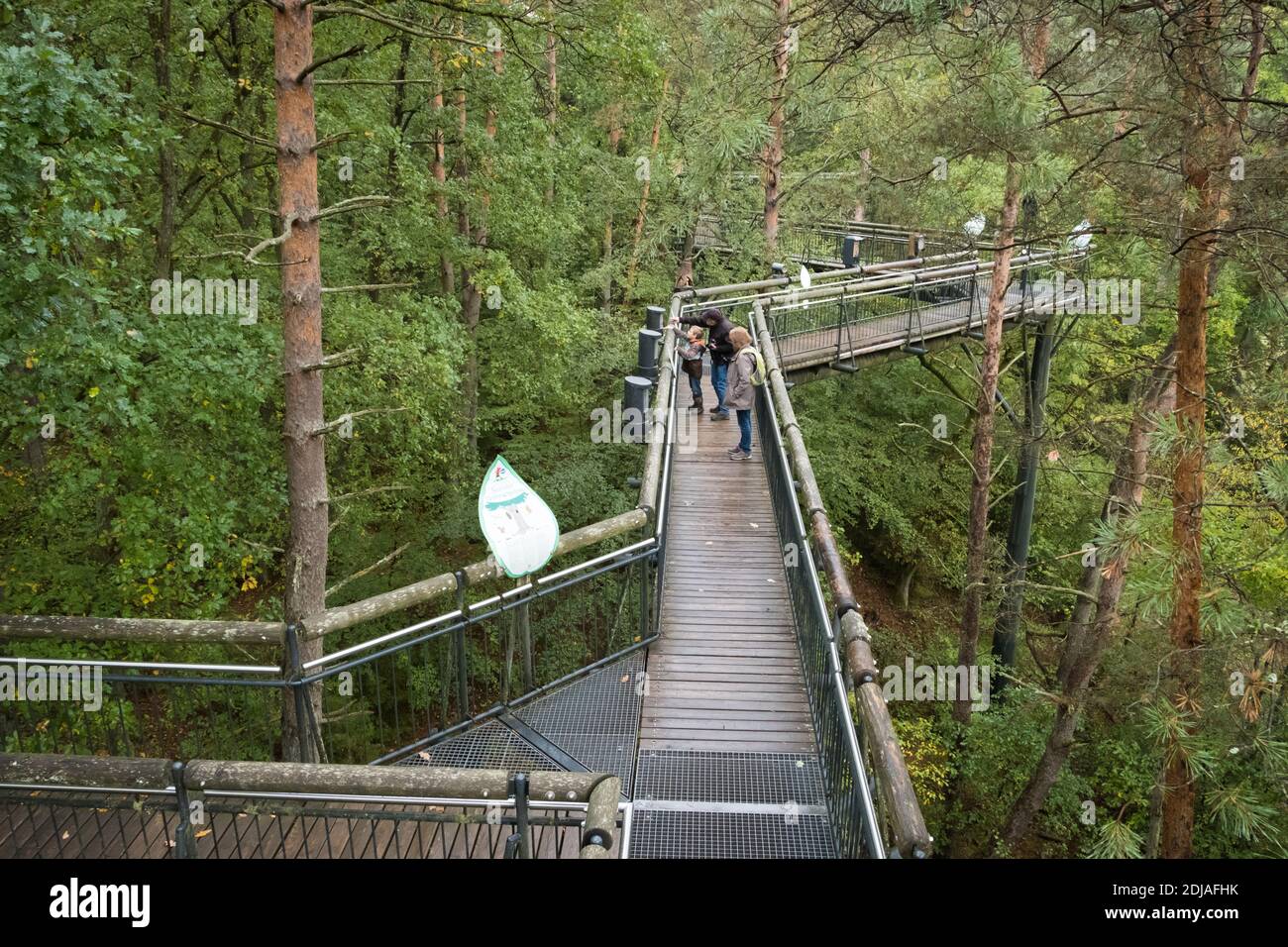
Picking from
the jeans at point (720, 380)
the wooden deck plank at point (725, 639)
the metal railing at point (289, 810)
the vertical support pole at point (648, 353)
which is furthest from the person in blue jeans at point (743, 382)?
the metal railing at point (289, 810)

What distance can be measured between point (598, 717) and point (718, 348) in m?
Answer: 7.85

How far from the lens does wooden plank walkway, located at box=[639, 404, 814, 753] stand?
6.50 m

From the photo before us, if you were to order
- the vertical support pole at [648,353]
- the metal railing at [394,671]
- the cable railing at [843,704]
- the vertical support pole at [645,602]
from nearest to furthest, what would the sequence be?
the cable railing at [843,704] → the metal railing at [394,671] → the vertical support pole at [645,602] → the vertical support pole at [648,353]

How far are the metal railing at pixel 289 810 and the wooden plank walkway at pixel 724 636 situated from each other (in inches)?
48.1

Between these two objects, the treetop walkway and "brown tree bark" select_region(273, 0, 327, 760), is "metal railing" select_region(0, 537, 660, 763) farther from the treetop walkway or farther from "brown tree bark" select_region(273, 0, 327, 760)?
"brown tree bark" select_region(273, 0, 327, 760)

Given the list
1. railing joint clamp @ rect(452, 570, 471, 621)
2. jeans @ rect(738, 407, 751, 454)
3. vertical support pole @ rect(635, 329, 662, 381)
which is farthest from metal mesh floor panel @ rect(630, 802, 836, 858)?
vertical support pole @ rect(635, 329, 662, 381)

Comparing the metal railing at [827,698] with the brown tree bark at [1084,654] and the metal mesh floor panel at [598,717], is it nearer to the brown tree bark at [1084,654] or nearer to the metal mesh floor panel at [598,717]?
the metal mesh floor panel at [598,717]

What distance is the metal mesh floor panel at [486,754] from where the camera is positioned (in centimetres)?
604

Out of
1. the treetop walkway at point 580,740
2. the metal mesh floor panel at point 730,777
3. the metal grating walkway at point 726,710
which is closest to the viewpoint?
the treetop walkway at point 580,740

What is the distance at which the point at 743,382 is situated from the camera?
1175 centimetres

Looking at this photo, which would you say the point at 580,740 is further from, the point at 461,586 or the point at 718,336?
the point at 718,336

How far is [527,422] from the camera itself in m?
20.0

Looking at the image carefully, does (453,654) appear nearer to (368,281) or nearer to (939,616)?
(368,281)
